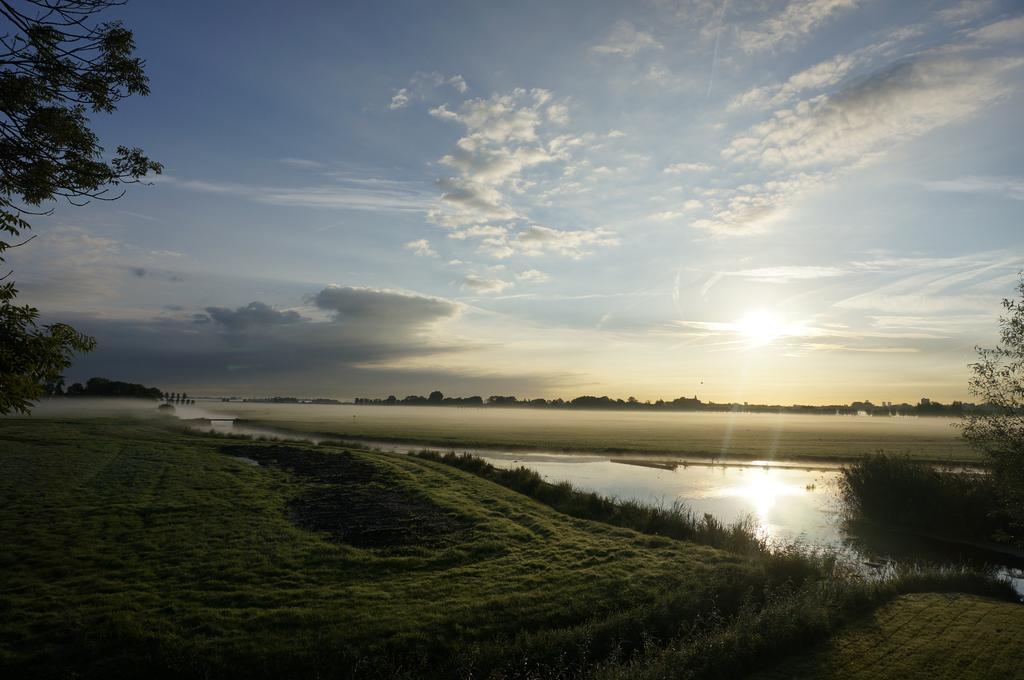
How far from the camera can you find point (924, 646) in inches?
525

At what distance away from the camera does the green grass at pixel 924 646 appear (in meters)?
12.0

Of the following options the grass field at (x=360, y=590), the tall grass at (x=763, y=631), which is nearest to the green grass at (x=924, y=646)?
the tall grass at (x=763, y=631)

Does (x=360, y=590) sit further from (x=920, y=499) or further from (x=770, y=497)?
(x=770, y=497)

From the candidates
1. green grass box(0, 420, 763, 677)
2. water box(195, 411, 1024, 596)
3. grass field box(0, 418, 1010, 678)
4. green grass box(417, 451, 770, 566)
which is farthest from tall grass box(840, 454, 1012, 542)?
green grass box(0, 420, 763, 677)

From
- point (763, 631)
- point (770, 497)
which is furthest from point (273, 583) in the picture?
point (770, 497)

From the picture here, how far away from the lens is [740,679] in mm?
12203

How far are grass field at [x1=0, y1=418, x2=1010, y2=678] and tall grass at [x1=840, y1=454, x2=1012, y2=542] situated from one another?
16.0 metres

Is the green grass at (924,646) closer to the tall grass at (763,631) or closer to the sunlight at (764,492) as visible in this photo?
the tall grass at (763,631)

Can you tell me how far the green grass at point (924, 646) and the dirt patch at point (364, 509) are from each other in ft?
45.2

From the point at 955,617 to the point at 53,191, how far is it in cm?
2561

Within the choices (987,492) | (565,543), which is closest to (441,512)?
(565,543)

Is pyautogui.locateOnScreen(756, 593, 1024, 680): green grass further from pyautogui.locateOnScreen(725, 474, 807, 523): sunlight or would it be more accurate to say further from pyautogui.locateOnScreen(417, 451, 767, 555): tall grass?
pyautogui.locateOnScreen(725, 474, 807, 523): sunlight

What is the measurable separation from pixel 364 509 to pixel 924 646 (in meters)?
21.9

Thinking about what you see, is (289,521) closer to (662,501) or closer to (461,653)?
(461,653)
